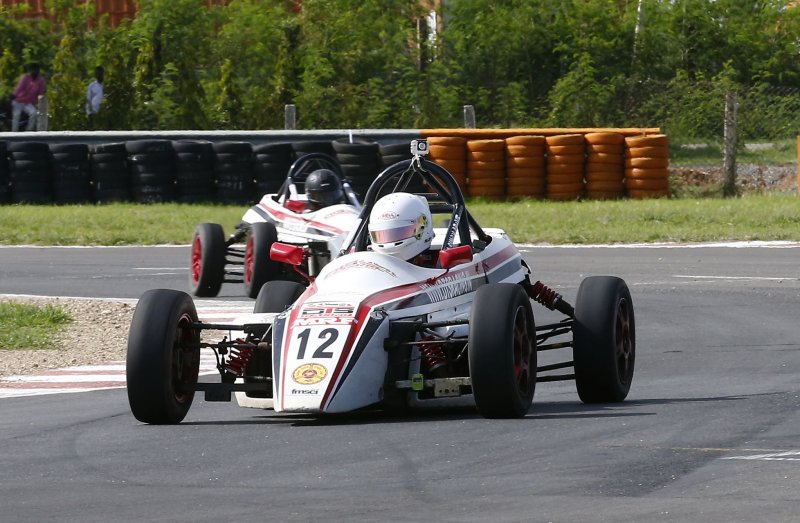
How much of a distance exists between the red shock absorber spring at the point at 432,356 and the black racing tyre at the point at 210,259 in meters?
7.66

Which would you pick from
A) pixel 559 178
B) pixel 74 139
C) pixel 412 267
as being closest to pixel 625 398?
pixel 412 267

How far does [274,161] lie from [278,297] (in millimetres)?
15290

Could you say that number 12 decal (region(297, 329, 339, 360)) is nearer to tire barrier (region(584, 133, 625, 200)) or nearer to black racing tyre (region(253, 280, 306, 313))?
black racing tyre (region(253, 280, 306, 313))

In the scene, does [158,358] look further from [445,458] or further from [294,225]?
[294,225]

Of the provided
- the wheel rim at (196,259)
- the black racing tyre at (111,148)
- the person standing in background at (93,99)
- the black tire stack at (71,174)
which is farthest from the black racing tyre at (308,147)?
the wheel rim at (196,259)

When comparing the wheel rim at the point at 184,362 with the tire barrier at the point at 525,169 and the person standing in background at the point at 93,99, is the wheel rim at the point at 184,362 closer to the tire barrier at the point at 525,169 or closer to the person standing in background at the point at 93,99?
the tire barrier at the point at 525,169

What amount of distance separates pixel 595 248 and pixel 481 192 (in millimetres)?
4919

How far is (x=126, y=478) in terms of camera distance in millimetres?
7352

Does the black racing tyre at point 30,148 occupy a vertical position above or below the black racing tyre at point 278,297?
below

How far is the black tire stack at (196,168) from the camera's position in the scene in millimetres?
25734

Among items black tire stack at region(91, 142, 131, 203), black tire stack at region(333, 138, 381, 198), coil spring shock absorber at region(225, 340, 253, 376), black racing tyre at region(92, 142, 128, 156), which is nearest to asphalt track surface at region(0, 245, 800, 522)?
coil spring shock absorber at region(225, 340, 253, 376)

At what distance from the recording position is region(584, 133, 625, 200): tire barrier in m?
25.3

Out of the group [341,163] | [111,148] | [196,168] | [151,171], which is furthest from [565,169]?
[111,148]

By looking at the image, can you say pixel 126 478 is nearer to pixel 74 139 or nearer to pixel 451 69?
pixel 74 139
